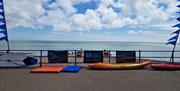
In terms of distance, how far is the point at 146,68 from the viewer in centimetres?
1856

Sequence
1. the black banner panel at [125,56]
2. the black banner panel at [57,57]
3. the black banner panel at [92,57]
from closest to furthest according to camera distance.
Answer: the black banner panel at [57,57], the black banner panel at [92,57], the black banner panel at [125,56]

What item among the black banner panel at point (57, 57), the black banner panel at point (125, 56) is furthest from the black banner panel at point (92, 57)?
the black banner panel at point (57, 57)

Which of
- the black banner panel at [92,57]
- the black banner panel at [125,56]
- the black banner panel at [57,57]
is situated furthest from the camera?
the black banner panel at [125,56]

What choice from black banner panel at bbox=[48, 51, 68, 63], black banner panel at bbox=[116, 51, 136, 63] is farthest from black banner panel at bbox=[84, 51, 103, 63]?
black banner panel at bbox=[48, 51, 68, 63]

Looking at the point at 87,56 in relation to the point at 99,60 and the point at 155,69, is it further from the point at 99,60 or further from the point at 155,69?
the point at 155,69

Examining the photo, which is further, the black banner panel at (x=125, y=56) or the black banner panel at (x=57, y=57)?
the black banner panel at (x=125, y=56)

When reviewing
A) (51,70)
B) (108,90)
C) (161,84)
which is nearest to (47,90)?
(108,90)

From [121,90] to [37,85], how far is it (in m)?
3.10

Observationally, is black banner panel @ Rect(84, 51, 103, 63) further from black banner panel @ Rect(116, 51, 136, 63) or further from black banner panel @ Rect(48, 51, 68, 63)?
black banner panel @ Rect(48, 51, 68, 63)

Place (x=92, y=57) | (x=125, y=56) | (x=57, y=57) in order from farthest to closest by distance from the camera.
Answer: (x=125, y=56) → (x=92, y=57) → (x=57, y=57)

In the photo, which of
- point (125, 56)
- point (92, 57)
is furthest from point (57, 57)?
point (125, 56)

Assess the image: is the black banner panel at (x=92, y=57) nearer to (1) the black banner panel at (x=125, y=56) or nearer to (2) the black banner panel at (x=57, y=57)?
(1) the black banner panel at (x=125, y=56)

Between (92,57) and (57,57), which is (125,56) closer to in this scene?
(92,57)

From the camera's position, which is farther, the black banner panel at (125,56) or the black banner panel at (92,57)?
the black banner panel at (125,56)
